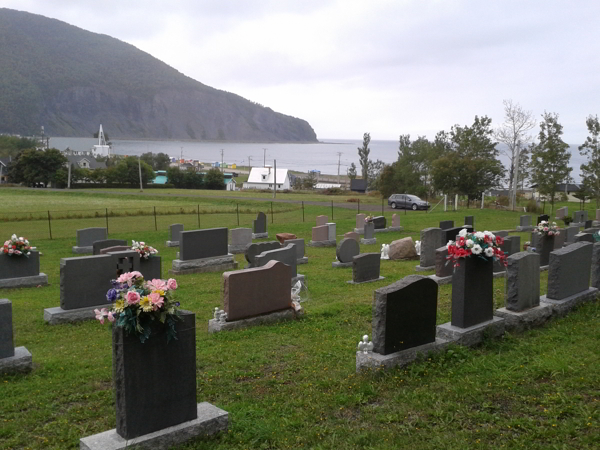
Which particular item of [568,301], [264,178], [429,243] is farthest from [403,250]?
[264,178]

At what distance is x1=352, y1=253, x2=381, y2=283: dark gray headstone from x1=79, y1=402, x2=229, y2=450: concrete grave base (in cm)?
892

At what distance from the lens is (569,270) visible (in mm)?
9180

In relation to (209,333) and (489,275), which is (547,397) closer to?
(489,275)

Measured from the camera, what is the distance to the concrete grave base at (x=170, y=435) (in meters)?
4.70

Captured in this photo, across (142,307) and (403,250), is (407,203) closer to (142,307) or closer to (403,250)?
(403,250)

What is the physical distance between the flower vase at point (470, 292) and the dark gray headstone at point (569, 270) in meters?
1.83

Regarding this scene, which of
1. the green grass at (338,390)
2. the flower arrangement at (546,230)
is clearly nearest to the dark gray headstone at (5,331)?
the green grass at (338,390)

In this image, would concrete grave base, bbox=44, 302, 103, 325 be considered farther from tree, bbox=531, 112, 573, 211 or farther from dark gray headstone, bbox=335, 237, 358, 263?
tree, bbox=531, 112, 573, 211

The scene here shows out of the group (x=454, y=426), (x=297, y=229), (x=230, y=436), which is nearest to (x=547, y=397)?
(x=454, y=426)

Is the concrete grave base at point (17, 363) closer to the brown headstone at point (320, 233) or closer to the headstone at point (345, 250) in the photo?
the headstone at point (345, 250)

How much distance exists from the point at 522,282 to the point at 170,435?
5.96 metres

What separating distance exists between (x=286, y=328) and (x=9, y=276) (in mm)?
9573

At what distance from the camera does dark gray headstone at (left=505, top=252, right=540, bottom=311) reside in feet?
27.2

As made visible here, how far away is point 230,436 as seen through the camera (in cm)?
513
